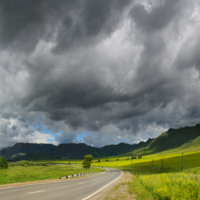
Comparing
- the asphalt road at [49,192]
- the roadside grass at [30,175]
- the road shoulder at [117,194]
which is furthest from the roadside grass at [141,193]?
the roadside grass at [30,175]

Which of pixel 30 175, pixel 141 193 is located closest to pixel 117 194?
pixel 141 193

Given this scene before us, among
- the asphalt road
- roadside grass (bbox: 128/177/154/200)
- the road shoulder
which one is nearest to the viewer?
the asphalt road

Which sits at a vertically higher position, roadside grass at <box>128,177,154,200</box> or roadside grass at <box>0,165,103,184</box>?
roadside grass at <box>128,177,154,200</box>

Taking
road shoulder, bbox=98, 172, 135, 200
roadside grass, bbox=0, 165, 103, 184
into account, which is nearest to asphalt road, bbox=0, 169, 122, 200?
road shoulder, bbox=98, 172, 135, 200

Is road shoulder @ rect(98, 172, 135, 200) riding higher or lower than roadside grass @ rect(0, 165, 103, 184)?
higher

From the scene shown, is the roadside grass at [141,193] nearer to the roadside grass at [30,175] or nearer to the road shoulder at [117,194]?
the road shoulder at [117,194]

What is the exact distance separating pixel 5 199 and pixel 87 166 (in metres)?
101

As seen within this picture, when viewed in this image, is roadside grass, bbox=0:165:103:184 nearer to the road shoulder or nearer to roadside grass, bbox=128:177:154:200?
the road shoulder

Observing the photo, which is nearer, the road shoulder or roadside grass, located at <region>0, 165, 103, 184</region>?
the road shoulder

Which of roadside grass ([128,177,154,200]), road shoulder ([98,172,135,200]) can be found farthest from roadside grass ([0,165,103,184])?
roadside grass ([128,177,154,200])

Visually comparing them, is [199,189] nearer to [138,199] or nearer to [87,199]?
[138,199]

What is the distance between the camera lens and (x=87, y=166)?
105000 millimetres

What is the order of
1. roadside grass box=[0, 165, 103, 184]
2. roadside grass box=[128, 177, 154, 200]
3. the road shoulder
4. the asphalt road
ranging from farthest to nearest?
roadside grass box=[0, 165, 103, 184], the road shoulder, roadside grass box=[128, 177, 154, 200], the asphalt road

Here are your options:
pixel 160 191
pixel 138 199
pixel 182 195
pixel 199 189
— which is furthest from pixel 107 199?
pixel 199 189
